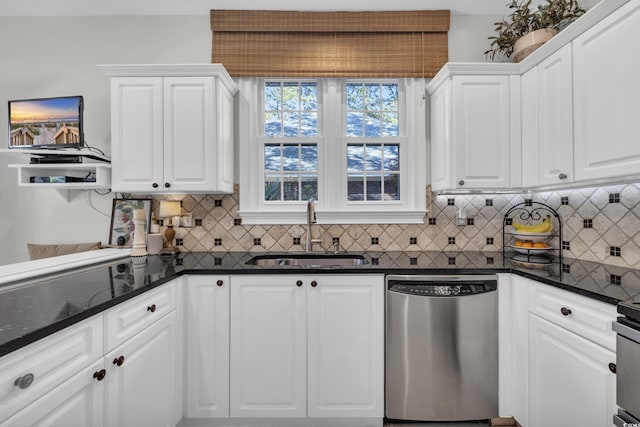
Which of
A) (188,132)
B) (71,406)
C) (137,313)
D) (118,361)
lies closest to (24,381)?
(71,406)

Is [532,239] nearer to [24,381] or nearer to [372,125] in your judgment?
[372,125]

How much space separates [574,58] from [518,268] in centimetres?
118

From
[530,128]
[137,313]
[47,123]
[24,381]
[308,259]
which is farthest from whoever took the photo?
[308,259]

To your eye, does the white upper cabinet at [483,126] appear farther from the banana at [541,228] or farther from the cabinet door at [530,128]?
the banana at [541,228]

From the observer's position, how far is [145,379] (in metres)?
1.48

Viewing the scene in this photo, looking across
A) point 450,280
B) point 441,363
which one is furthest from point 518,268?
point 441,363

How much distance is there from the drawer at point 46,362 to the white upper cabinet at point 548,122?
2360 millimetres

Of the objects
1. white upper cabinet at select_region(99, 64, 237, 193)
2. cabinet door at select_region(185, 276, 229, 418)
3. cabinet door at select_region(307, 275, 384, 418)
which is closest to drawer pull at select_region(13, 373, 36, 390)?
cabinet door at select_region(185, 276, 229, 418)

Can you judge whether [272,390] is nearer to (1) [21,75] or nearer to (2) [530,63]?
(2) [530,63]

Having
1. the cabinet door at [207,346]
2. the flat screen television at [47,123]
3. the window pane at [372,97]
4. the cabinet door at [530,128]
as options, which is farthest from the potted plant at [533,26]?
the flat screen television at [47,123]

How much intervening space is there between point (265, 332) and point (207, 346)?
0.34 meters

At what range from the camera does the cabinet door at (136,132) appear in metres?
2.22

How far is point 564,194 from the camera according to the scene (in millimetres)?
2264

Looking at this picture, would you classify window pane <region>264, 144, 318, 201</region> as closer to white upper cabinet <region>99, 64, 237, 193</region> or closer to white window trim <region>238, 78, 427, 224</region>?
white window trim <region>238, 78, 427, 224</region>
